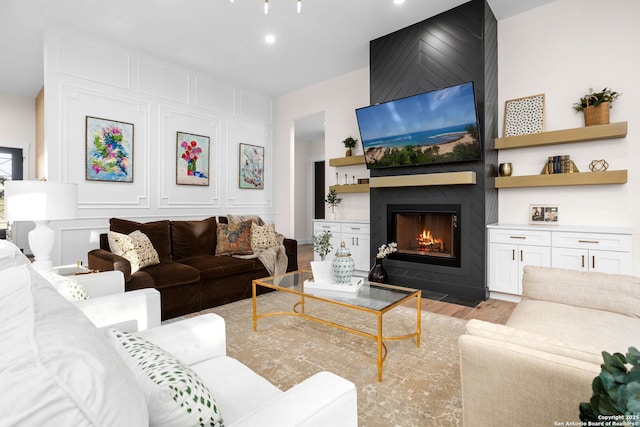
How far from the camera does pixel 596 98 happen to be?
Answer: 307 centimetres

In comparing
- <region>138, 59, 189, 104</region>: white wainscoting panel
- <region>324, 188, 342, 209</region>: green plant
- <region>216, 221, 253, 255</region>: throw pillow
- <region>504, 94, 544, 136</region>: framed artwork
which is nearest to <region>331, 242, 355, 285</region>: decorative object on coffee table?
<region>216, 221, 253, 255</region>: throw pillow

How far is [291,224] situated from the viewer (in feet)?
19.7

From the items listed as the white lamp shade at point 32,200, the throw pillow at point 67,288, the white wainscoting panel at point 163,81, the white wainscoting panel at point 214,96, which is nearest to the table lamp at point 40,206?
the white lamp shade at point 32,200

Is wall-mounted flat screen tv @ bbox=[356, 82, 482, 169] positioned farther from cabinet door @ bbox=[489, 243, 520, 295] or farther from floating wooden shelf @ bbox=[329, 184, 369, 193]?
cabinet door @ bbox=[489, 243, 520, 295]

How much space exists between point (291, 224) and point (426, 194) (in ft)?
9.31

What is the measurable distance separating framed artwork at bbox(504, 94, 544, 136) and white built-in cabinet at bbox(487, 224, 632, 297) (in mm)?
1076

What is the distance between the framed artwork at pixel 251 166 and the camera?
5598 mm

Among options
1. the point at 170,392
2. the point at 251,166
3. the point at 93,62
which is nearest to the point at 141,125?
the point at 93,62

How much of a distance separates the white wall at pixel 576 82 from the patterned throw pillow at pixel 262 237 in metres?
2.76

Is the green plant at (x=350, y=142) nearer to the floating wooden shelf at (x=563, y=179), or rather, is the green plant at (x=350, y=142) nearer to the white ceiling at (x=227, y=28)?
the white ceiling at (x=227, y=28)

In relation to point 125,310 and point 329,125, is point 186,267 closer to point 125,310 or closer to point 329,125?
point 125,310

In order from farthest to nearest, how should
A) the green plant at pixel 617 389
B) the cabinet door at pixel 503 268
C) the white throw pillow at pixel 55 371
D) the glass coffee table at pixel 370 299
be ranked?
the cabinet door at pixel 503 268 < the glass coffee table at pixel 370 299 < the green plant at pixel 617 389 < the white throw pillow at pixel 55 371

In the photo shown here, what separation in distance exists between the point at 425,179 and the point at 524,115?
49.3 inches

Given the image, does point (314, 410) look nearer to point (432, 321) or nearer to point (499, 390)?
point (499, 390)
